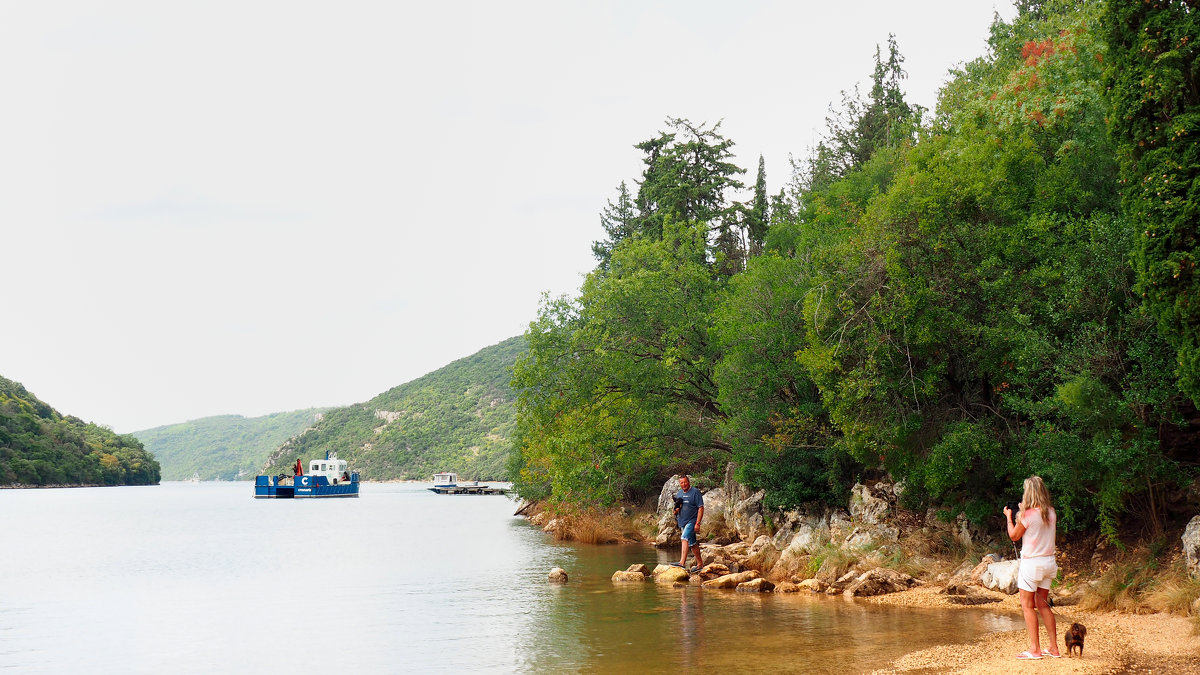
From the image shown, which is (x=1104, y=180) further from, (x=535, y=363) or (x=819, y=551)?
(x=535, y=363)

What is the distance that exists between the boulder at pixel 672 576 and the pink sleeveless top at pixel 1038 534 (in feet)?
39.3

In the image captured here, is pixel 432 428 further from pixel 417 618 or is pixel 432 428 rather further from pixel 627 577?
pixel 417 618

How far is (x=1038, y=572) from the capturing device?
9.91m

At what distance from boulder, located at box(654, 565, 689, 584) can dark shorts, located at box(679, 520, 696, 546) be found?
722 mm

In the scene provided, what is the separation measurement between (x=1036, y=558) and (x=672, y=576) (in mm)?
12335

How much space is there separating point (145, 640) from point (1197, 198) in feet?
60.5

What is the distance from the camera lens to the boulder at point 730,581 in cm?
2011

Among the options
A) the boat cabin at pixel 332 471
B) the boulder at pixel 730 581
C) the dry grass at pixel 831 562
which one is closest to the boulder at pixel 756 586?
the boulder at pixel 730 581

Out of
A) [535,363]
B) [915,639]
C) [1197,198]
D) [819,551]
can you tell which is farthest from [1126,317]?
[535,363]

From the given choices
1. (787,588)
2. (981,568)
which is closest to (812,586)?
(787,588)

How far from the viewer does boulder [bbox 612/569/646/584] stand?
21.9 meters

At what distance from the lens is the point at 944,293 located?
17.2 meters

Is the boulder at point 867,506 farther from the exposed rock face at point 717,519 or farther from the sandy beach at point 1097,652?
the exposed rock face at point 717,519

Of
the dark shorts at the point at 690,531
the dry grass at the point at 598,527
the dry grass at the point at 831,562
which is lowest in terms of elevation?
the dry grass at the point at 598,527
